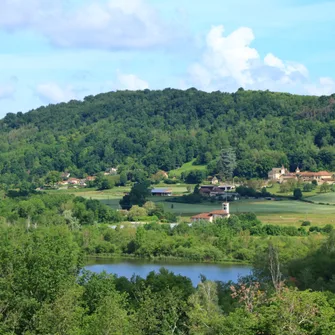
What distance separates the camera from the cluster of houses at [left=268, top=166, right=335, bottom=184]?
8031cm

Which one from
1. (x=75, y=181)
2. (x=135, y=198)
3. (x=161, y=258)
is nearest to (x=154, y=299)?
(x=161, y=258)

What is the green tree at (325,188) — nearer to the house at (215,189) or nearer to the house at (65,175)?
the house at (215,189)

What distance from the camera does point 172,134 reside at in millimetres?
112188

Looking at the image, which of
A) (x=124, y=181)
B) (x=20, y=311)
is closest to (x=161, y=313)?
(x=20, y=311)

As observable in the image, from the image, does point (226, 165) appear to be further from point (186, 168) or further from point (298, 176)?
point (186, 168)

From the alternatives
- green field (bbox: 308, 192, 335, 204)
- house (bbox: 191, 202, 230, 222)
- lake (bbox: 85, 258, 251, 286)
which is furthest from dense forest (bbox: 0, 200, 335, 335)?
green field (bbox: 308, 192, 335, 204)

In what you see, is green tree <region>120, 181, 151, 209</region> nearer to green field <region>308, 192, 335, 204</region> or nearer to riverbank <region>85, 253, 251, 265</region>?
green field <region>308, 192, 335, 204</region>

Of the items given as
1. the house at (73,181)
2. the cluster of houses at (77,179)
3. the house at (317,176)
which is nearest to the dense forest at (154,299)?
the house at (317,176)

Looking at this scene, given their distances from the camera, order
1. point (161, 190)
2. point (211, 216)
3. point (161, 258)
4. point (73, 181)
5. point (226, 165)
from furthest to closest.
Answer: point (73, 181) → point (226, 165) → point (161, 190) → point (211, 216) → point (161, 258)

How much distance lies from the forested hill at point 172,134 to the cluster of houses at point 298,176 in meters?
1.31

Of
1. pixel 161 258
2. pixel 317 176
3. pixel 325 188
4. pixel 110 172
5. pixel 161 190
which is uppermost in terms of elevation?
pixel 110 172

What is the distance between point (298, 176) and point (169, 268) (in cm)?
4567

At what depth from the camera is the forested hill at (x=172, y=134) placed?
94562 millimetres

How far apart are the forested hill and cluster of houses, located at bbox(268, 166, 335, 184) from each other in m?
1.31
